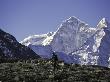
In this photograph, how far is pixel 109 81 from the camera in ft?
332

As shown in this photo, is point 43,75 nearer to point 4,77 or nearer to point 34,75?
point 34,75

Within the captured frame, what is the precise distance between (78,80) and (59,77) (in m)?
7.07

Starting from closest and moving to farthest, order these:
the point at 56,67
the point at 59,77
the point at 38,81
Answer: the point at 38,81 → the point at 59,77 → the point at 56,67

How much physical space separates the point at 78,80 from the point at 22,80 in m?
17.2

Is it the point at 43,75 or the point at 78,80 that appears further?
the point at 43,75

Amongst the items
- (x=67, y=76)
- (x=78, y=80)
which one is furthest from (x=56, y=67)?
(x=78, y=80)

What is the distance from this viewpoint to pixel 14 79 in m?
99.2

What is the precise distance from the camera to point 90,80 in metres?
102

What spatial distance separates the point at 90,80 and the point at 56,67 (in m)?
32.2

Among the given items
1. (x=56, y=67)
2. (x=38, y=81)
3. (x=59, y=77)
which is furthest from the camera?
(x=56, y=67)

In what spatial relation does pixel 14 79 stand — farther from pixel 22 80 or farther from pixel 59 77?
pixel 59 77

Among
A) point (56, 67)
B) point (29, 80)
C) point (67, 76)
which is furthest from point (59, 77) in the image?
point (56, 67)

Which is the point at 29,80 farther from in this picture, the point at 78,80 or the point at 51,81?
the point at 78,80

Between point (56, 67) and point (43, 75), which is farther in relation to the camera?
point (56, 67)
